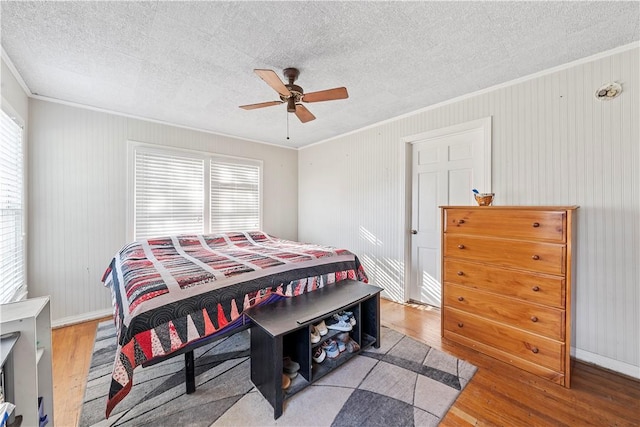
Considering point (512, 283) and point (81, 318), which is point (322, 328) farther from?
point (81, 318)

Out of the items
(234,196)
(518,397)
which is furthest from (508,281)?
(234,196)

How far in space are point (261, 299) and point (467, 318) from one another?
1819 mm

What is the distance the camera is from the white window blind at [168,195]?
11.1ft

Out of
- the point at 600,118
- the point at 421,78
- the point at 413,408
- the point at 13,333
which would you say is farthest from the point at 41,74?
the point at 600,118

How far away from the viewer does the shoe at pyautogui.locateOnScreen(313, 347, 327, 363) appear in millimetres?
1974

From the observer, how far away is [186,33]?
5.84 ft

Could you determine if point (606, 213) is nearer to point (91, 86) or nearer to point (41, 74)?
point (91, 86)

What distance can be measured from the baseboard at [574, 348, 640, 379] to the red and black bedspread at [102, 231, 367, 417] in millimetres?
1900

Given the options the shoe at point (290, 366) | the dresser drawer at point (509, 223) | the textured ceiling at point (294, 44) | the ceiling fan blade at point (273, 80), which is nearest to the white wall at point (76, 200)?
the textured ceiling at point (294, 44)

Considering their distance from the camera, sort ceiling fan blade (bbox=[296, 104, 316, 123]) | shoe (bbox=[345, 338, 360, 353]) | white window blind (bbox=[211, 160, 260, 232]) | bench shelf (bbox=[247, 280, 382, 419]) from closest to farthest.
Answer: bench shelf (bbox=[247, 280, 382, 419]) → shoe (bbox=[345, 338, 360, 353]) → ceiling fan blade (bbox=[296, 104, 316, 123]) → white window blind (bbox=[211, 160, 260, 232])

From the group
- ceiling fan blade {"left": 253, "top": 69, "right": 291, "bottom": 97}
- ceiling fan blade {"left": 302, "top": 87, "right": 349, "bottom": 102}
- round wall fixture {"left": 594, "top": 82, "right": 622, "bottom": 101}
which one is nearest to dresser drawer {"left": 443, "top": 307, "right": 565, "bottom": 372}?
round wall fixture {"left": 594, "top": 82, "right": 622, "bottom": 101}

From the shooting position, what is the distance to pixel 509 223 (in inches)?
82.6

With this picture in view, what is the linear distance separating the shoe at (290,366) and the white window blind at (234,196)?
8.64ft

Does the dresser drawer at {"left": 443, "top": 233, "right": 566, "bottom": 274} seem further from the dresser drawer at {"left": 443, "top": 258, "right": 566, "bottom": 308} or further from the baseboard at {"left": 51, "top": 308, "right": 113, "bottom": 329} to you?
the baseboard at {"left": 51, "top": 308, "right": 113, "bottom": 329}
